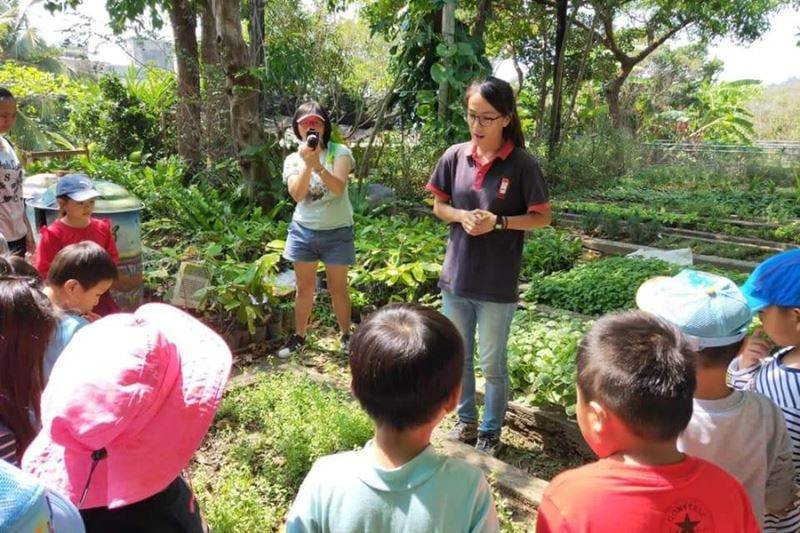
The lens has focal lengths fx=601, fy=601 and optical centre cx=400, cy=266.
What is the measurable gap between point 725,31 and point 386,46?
886 centimetres

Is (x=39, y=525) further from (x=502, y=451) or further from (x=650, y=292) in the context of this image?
(x=502, y=451)

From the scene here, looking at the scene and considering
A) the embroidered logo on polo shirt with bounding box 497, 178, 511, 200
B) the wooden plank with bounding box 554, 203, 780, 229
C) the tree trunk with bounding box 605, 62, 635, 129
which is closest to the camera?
the embroidered logo on polo shirt with bounding box 497, 178, 511, 200

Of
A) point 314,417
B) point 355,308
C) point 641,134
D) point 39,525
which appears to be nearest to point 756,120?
point 641,134

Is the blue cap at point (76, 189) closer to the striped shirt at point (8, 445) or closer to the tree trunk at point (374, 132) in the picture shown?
the striped shirt at point (8, 445)

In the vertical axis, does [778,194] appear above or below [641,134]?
below

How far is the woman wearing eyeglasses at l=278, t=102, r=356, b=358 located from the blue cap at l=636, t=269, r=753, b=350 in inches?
99.6

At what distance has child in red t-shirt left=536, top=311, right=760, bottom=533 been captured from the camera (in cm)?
120

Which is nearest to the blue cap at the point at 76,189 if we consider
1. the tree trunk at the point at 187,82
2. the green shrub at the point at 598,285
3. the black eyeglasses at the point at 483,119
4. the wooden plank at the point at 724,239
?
the black eyeglasses at the point at 483,119

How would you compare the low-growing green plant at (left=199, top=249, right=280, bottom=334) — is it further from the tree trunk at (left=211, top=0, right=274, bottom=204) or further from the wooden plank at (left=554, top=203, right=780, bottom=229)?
the wooden plank at (left=554, top=203, right=780, bottom=229)

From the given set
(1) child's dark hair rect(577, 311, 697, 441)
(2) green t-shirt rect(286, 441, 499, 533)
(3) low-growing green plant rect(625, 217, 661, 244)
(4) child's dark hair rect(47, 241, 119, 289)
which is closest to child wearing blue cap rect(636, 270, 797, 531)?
(1) child's dark hair rect(577, 311, 697, 441)

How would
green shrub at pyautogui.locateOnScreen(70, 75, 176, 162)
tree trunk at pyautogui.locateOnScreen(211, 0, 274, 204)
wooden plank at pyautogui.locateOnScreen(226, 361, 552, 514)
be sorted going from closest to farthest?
wooden plank at pyautogui.locateOnScreen(226, 361, 552, 514) → tree trunk at pyautogui.locateOnScreen(211, 0, 274, 204) → green shrub at pyautogui.locateOnScreen(70, 75, 176, 162)

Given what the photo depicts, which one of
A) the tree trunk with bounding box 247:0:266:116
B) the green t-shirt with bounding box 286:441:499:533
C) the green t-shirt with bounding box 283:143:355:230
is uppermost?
the tree trunk with bounding box 247:0:266:116

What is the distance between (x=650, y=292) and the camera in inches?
68.6

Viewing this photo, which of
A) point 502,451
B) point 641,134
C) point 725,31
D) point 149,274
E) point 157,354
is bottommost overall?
point 502,451
